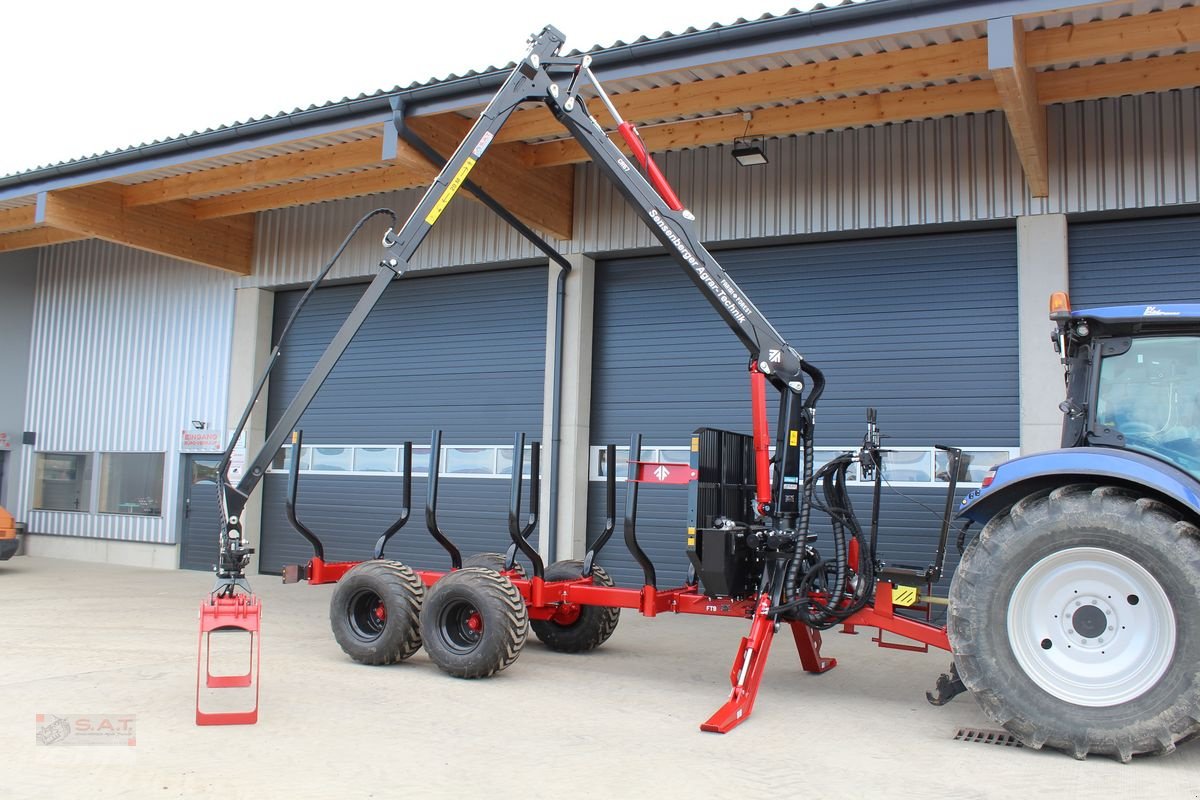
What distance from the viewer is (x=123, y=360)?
682 inches

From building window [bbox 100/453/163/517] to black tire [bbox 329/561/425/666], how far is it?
946cm

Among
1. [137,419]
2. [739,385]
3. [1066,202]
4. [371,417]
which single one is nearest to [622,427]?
[739,385]

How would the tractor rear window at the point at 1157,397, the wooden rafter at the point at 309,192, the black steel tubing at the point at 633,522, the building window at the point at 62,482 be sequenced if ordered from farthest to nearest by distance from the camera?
the building window at the point at 62,482 → the wooden rafter at the point at 309,192 → the black steel tubing at the point at 633,522 → the tractor rear window at the point at 1157,397

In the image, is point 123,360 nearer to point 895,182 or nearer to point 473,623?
point 473,623

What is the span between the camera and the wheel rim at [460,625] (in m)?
8.10

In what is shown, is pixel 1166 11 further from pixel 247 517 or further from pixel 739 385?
pixel 247 517

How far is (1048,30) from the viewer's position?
873 centimetres

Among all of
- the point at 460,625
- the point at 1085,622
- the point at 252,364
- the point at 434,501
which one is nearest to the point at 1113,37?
the point at 1085,622

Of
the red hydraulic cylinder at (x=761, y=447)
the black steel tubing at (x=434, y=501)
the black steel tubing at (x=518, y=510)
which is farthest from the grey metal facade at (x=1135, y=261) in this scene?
the black steel tubing at (x=434, y=501)

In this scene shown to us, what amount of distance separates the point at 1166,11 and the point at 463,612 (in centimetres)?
775

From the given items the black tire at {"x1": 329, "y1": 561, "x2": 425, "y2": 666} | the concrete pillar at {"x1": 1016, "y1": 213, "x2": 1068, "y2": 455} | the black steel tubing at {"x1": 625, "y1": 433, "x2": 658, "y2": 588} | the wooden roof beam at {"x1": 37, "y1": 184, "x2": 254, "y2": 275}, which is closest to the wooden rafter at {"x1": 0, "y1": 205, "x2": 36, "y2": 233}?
the wooden roof beam at {"x1": 37, "y1": 184, "x2": 254, "y2": 275}

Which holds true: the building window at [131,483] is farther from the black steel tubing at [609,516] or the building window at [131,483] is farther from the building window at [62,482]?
the black steel tubing at [609,516]

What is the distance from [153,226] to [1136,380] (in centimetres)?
1356

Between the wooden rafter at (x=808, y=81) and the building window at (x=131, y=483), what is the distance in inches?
394
